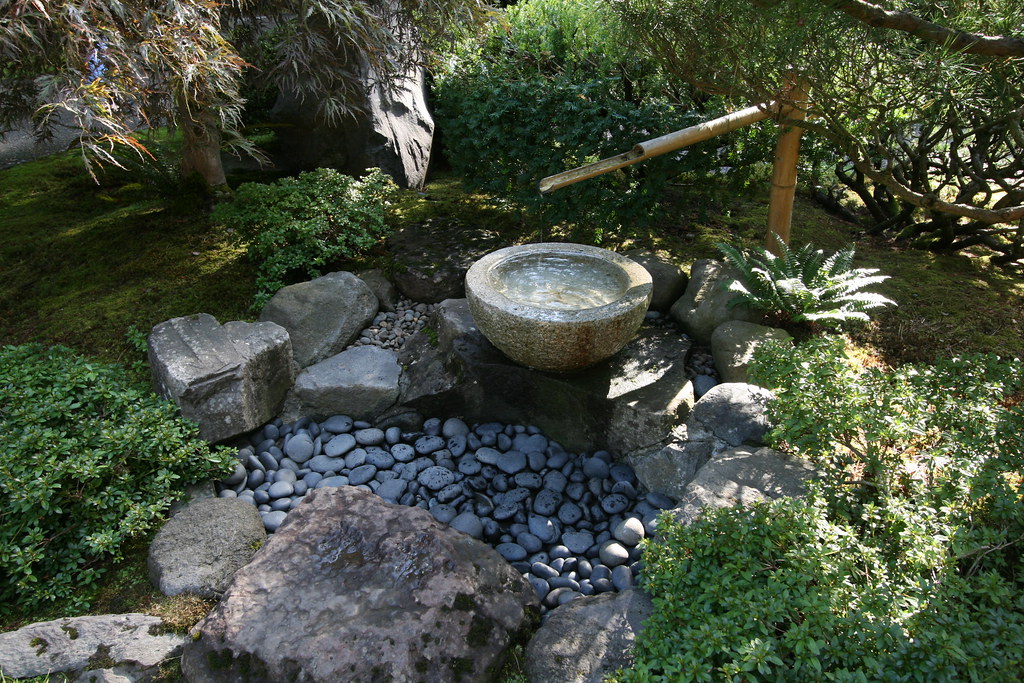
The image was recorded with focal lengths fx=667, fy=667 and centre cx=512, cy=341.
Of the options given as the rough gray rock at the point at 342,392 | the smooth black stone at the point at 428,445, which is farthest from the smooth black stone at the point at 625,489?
the rough gray rock at the point at 342,392

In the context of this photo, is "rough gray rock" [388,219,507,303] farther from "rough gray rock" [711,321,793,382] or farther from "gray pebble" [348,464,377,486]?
"rough gray rock" [711,321,793,382]

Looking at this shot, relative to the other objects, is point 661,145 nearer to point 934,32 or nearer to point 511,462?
point 934,32

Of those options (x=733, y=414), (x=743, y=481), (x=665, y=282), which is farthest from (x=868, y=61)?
(x=743, y=481)

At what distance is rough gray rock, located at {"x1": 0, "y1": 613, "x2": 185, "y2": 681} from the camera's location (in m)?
2.99

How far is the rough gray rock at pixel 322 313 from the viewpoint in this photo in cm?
529

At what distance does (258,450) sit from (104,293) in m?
2.27

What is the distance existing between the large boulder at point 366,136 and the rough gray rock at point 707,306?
12.2ft

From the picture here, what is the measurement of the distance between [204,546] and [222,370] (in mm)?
1271

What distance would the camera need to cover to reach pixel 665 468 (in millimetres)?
4316

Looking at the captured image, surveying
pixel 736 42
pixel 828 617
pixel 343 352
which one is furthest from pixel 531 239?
pixel 828 617

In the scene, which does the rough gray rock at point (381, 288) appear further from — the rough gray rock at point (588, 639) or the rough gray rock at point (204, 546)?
the rough gray rock at point (588, 639)

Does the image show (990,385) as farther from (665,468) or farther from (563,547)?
(563,547)

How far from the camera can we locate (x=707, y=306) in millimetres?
5062

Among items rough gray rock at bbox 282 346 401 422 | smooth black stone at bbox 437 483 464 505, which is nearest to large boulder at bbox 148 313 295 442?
rough gray rock at bbox 282 346 401 422
